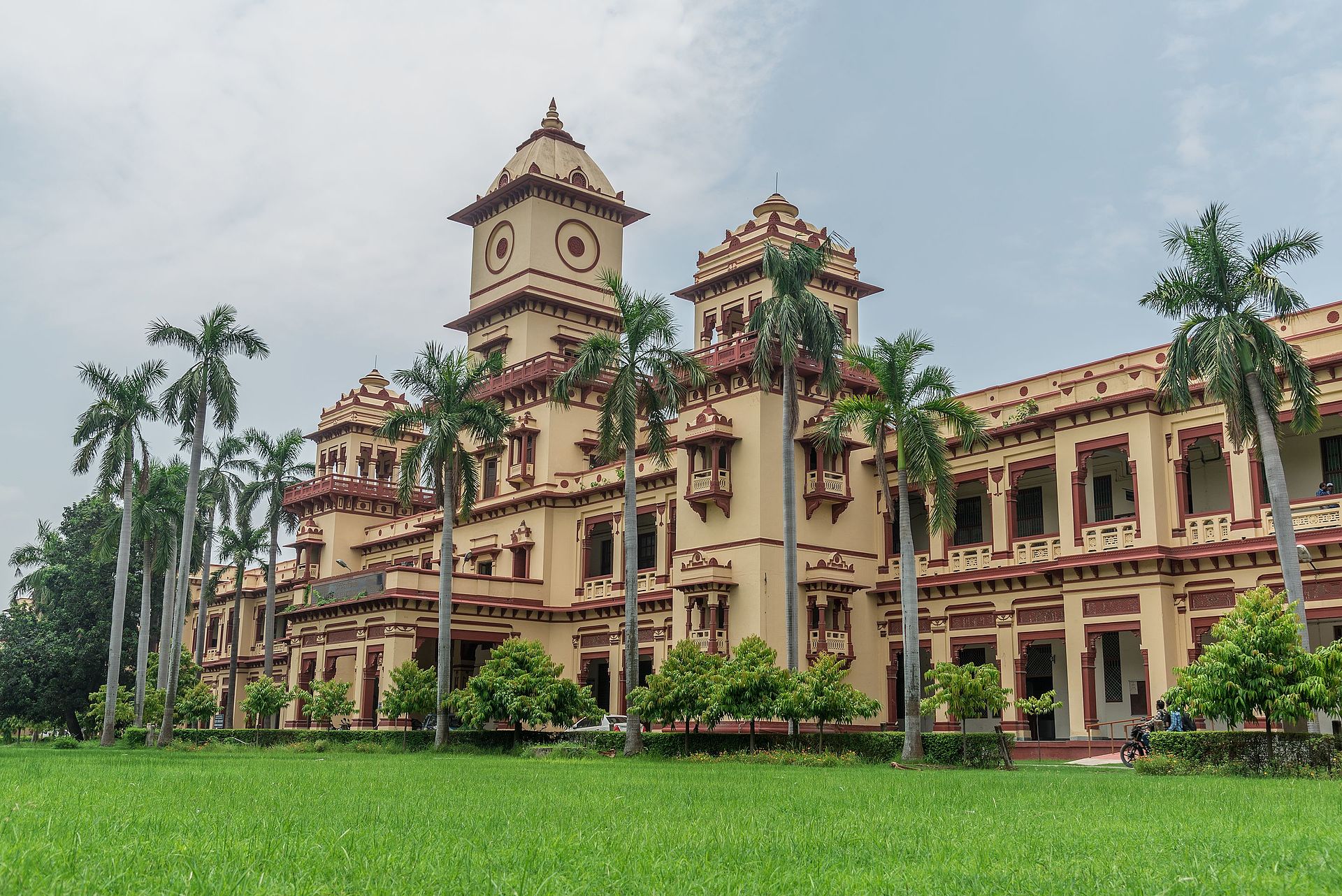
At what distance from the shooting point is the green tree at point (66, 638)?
199 ft

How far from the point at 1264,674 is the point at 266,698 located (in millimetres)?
37082

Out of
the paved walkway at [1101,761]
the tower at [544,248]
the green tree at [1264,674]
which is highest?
the tower at [544,248]

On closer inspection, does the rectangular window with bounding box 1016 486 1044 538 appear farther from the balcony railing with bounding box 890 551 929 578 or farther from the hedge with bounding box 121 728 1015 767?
A: the hedge with bounding box 121 728 1015 767

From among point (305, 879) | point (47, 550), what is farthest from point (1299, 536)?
point (47, 550)

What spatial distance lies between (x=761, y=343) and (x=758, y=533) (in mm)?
7744

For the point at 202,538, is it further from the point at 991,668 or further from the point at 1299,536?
the point at 1299,536

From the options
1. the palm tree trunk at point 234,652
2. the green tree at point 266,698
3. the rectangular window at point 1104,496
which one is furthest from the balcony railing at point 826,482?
the palm tree trunk at point 234,652

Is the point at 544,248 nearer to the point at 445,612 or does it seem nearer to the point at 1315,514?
the point at 445,612

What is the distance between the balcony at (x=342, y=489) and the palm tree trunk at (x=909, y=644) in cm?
3465

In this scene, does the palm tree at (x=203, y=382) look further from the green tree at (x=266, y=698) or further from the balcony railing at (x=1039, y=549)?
the balcony railing at (x=1039, y=549)

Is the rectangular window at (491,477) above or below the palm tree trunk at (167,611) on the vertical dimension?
above

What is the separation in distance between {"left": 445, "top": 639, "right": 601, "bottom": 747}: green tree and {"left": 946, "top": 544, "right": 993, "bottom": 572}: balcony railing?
12.2m

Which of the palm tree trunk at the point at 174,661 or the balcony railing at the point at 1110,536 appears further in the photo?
the palm tree trunk at the point at 174,661

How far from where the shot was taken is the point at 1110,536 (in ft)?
112
